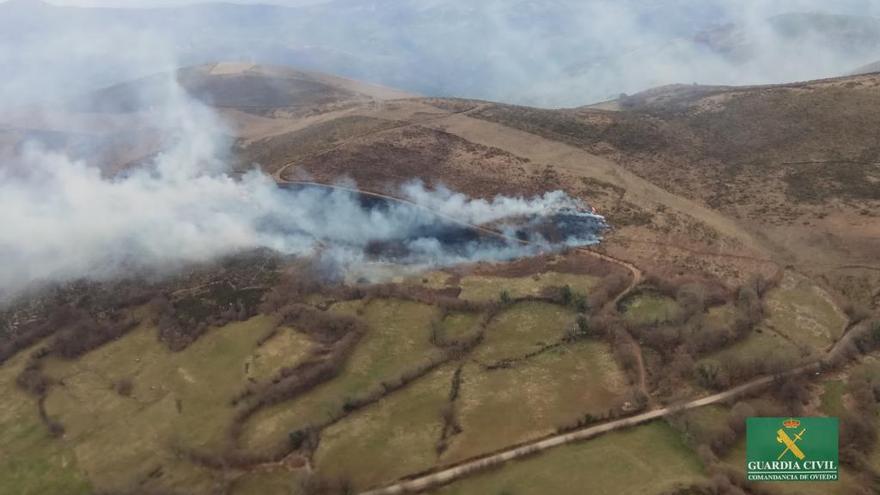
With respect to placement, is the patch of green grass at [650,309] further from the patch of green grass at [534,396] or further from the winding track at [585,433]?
the patch of green grass at [534,396]

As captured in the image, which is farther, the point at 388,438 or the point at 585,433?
the point at 388,438

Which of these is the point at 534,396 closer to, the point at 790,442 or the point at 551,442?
the point at 551,442

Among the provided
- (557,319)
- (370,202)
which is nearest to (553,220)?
(557,319)

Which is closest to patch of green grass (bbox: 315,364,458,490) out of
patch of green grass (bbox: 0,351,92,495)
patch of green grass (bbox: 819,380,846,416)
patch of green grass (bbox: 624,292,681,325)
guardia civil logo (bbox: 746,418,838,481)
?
patch of green grass (bbox: 0,351,92,495)

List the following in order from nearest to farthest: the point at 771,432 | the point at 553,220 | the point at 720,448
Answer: the point at 771,432
the point at 720,448
the point at 553,220

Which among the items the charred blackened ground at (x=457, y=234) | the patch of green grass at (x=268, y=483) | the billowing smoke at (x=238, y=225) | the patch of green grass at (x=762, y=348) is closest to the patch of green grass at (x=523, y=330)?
the charred blackened ground at (x=457, y=234)

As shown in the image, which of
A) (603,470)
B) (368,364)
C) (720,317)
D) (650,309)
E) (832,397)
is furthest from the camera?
(650,309)

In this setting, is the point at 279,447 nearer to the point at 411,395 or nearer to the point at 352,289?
the point at 411,395

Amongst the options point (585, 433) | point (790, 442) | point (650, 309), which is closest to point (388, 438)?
point (585, 433)
